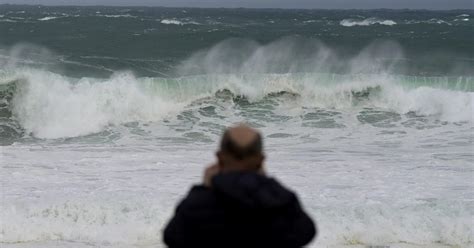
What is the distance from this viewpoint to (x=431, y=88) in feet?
53.4

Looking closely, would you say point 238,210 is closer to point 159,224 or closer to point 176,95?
point 159,224

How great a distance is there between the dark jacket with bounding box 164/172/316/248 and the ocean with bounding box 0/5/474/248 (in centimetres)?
438

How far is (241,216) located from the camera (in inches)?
84.1

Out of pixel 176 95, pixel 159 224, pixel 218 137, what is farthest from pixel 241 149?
pixel 176 95

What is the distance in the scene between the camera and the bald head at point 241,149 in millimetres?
2148

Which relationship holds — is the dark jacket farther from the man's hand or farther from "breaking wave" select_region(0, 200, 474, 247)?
"breaking wave" select_region(0, 200, 474, 247)

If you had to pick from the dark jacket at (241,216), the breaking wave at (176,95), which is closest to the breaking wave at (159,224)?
the dark jacket at (241,216)

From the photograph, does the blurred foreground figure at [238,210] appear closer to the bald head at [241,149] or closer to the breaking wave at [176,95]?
the bald head at [241,149]

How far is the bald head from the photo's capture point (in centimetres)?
215

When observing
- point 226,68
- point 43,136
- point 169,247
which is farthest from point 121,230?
point 226,68

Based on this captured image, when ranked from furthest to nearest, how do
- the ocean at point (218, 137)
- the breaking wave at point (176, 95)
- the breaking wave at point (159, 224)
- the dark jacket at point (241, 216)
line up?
1. the breaking wave at point (176, 95)
2. the ocean at point (218, 137)
3. the breaking wave at point (159, 224)
4. the dark jacket at point (241, 216)

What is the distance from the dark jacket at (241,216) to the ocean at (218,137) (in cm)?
438

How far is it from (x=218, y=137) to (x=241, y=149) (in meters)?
9.86

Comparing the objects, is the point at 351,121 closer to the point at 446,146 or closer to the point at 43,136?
the point at 446,146
